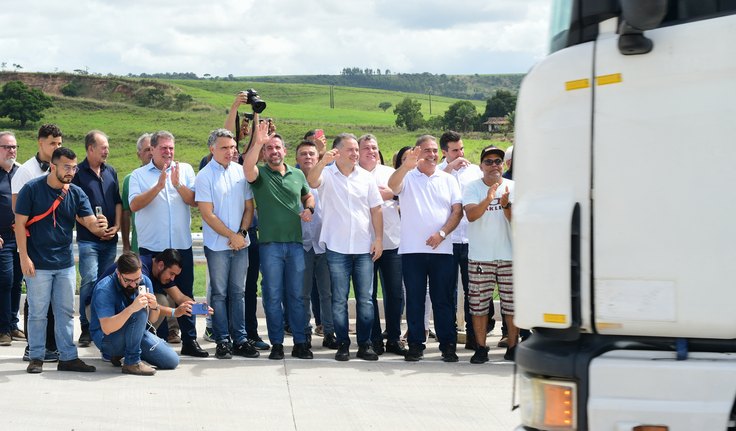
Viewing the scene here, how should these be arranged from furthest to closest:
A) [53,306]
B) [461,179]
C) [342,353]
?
1. [461,179]
2. [342,353]
3. [53,306]

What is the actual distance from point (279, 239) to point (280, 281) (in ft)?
1.33

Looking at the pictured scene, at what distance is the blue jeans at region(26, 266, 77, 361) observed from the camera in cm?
922

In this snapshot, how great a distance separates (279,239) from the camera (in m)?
10.1

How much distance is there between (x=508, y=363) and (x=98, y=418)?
406cm

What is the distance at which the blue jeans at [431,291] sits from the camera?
33.5 ft

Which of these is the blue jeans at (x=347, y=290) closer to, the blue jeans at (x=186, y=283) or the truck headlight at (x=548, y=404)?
the blue jeans at (x=186, y=283)

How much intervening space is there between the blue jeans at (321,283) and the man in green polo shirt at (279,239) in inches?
30.9

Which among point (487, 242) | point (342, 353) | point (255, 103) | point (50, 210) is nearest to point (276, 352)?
point (342, 353)

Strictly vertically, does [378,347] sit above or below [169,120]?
below

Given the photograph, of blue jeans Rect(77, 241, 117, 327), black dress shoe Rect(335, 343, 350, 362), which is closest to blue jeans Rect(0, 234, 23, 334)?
blue jeans Rect(77, 241, 117, 327)

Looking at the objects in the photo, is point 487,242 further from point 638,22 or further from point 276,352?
point 638,22

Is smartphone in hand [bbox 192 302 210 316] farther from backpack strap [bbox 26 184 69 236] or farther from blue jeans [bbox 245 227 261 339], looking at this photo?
backpack strap [bbox 26 184 69 236]

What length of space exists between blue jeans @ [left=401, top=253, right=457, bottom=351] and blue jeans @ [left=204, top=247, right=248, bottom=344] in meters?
1.58

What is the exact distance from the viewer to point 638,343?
442cm
